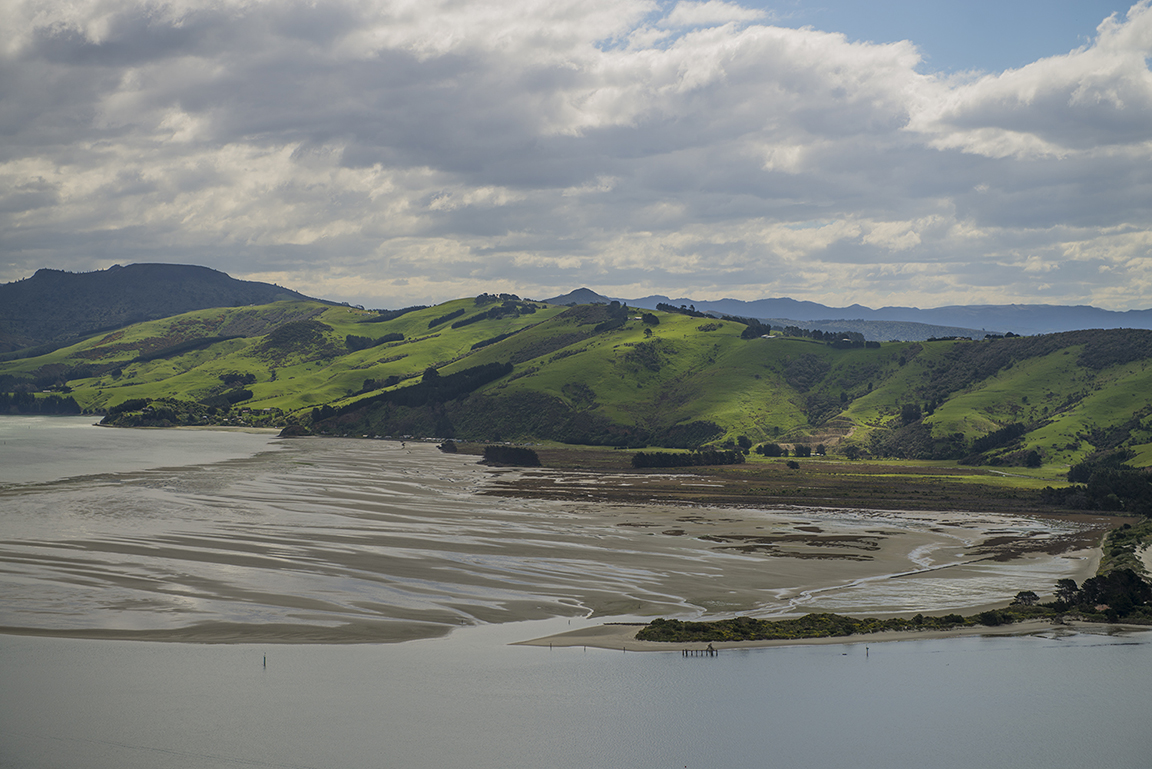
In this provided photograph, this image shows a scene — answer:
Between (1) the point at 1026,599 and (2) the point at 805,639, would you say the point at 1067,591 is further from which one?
(2) the point at 805,639

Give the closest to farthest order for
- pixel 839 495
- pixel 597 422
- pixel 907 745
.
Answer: pixel 907 745, pixel 839 495, pixel 597 422

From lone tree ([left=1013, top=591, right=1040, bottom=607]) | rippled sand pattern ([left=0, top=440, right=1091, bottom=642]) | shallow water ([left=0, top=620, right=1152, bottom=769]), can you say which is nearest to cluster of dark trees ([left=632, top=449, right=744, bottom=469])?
rippled sand pattern ([left=0, top=440, right=1091, bottom=642])

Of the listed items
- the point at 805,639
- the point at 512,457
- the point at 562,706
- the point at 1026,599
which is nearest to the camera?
the point at 562,706

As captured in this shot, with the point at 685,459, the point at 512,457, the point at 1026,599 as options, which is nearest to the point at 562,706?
the point at 1026,599

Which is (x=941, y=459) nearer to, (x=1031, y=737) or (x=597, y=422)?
(x=597, y=422)

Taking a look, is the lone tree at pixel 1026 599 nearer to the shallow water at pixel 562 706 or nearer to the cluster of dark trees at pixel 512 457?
the shallow water at pixel 562 706

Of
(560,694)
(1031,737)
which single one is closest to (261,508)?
(560,694)
